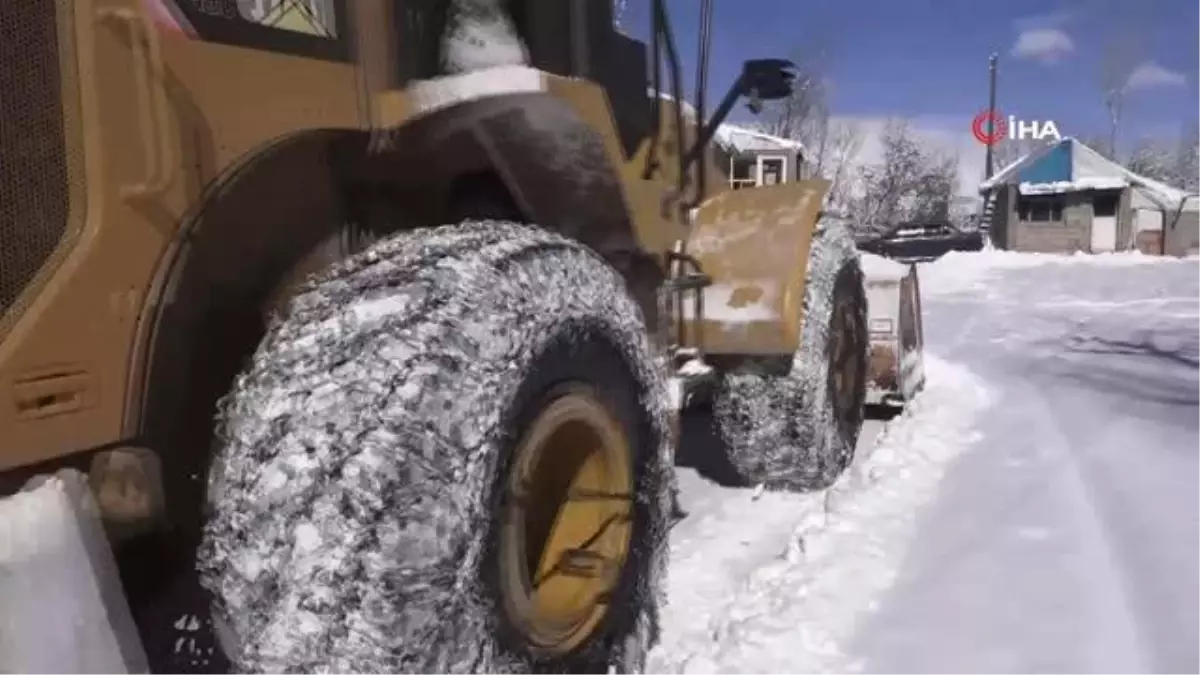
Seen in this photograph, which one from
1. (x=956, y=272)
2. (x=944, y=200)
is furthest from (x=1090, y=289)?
(x=944, y=200)

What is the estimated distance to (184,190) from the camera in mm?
2076

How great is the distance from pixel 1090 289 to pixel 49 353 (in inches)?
882

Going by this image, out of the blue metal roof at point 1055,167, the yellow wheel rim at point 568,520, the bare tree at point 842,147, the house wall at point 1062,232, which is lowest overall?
the house wall at point 1062,232

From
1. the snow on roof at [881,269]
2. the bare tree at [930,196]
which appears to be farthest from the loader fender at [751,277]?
the bare tree at [930,196]

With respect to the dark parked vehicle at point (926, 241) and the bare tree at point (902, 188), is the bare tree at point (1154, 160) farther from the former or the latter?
the dark parked vehicle at point (926, 241)

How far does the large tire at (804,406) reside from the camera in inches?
206

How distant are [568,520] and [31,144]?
1548 millimetres

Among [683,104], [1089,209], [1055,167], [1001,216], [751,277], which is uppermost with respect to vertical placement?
[1055,167]

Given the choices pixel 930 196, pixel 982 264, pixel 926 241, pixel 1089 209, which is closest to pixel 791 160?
pixel 982 264

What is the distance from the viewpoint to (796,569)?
431cm

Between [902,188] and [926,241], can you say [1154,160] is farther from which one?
[926,241]

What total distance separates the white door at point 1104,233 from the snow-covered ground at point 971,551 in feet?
110

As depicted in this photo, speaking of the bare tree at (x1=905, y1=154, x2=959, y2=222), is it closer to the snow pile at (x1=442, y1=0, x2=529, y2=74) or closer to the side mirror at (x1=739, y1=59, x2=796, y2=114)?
the side mirror at (x1=739, y1=59, x2=796, y2=114)

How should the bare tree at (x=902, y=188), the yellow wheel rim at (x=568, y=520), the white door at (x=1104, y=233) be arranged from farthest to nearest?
the bare tree at (x=902, y=188), the white door at (x=1104, y=233), the yellow wheel rim at (x=568, y=520)
